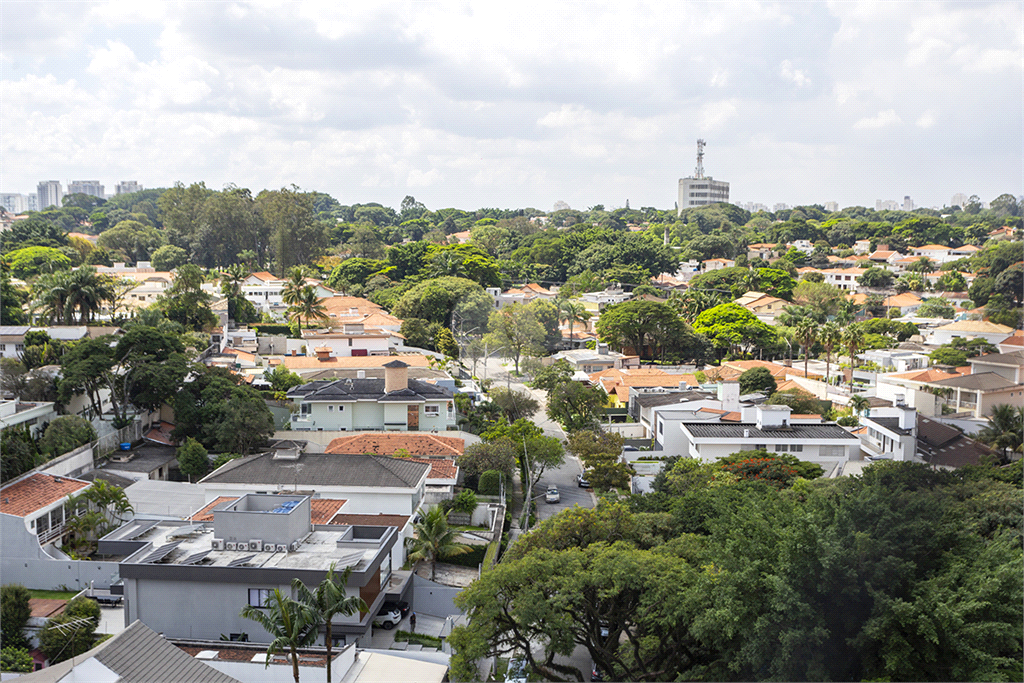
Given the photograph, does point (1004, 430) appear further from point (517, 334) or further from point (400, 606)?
point (517, 334)

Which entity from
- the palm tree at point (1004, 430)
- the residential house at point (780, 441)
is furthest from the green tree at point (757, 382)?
the palm tree at point (1004, 430)

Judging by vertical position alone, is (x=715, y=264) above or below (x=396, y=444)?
above

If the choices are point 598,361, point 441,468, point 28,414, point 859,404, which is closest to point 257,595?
point 441,468

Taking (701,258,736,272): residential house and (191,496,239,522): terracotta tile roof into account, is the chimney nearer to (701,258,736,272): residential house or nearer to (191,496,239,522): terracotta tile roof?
(191,496,239,522): terracotta tile roof

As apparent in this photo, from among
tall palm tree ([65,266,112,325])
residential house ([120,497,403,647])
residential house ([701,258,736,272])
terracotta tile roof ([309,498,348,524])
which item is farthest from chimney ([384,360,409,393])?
residential house ([701,258,736,272])

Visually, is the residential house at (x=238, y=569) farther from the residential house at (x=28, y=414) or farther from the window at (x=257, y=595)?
the residential house at (x=28, y=414)
